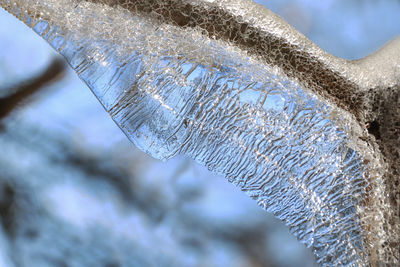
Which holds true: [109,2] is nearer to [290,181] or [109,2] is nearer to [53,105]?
[53,105]

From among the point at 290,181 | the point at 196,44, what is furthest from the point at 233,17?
the point at 290,181

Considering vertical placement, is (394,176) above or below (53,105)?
above

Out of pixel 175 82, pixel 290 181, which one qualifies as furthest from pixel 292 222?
pixel 175 82
